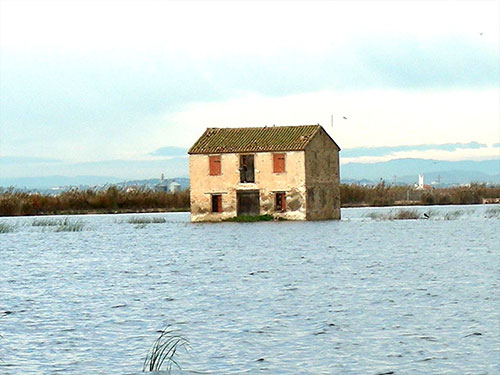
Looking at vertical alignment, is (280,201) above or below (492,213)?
above

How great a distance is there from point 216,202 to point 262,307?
38.9 meters

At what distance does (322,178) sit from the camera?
58.3m

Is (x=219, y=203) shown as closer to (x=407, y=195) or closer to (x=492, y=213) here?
(x=492, y=213)

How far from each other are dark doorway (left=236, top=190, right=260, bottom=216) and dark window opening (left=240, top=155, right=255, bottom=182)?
924 millimetres

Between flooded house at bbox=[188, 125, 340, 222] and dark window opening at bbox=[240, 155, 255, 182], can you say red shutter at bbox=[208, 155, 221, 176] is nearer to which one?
flooded house at bbox=[188, 125, 340, 222]

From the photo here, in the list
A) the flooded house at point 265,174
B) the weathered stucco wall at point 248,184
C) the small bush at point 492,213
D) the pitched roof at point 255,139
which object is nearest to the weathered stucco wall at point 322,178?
the flooded house at point 265,174

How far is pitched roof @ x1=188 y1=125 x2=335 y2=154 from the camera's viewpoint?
5694 cm

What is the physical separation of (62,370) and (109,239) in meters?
34.2

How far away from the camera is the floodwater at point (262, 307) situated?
555 inches

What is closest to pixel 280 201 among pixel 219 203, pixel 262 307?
pixel 219 203

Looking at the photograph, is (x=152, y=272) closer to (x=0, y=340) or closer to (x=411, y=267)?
(x=411, y=267)

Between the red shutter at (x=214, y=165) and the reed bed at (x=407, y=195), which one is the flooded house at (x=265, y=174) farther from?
the reed bed at (x=407, y=195)

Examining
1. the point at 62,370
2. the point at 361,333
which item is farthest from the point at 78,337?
the point at 361,333

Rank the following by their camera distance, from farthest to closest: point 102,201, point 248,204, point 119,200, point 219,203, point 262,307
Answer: point 119,200
point 102,201
point 219,203
point 248,204
point 262,307
